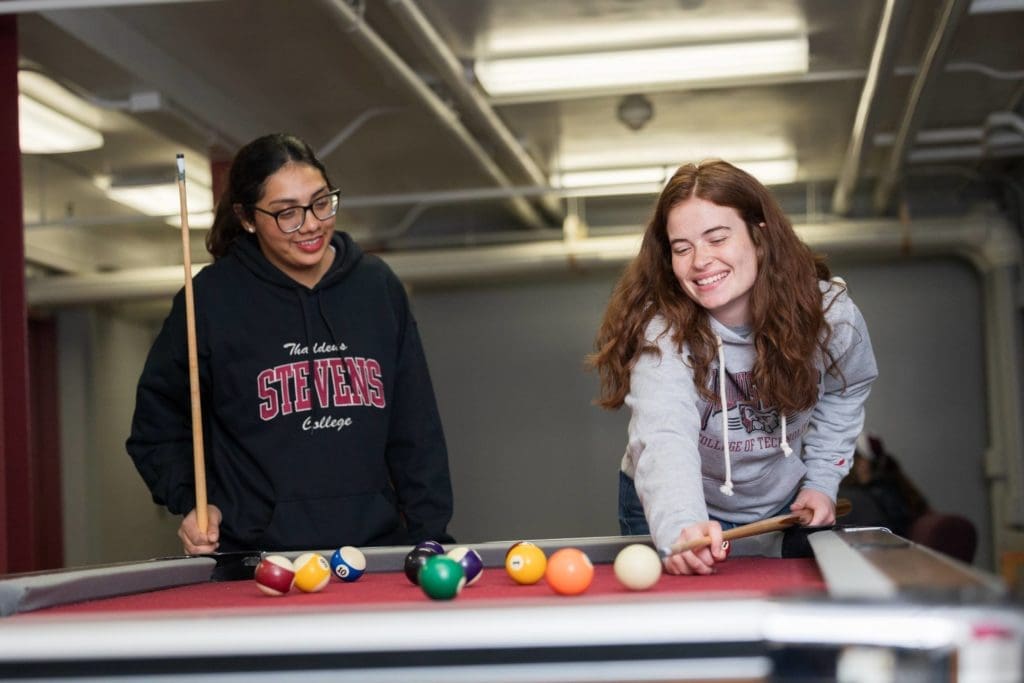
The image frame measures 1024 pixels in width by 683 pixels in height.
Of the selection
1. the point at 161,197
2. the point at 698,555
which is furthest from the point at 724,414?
the point at 161,197

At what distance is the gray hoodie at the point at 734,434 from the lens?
2.13 m

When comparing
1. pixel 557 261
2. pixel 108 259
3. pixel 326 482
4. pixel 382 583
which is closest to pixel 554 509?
pixel 557 261

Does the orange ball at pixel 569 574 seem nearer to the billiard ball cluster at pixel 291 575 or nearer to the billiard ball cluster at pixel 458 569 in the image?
the billiard ball cluster at pixel 458 569

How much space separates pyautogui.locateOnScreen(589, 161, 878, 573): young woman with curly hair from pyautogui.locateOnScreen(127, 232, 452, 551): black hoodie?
563 millimetres

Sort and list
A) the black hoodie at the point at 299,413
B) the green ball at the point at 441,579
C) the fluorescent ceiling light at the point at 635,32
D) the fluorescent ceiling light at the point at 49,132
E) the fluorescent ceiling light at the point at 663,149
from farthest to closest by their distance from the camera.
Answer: the fluorescent ceiling light at the point at 663,149 < the fluorescent ceiling light at the point at 49,132 < the fluorescent ceiling light at the point at 635,32 < the black hoodie at the point at 299,413 < the green ball at the point at 441,579

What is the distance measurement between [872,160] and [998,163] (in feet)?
3.08

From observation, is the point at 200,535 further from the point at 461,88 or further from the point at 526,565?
the point at 461,88

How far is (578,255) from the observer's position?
830 centimetres

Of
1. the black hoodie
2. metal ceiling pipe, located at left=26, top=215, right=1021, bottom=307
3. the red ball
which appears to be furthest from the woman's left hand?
metal ceiling pipe, located at left=26, top=215, right=1021, bottom=307

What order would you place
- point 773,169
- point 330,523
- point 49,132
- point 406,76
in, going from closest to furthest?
point 330,523, point 406,76, point 49,132, point 773,169

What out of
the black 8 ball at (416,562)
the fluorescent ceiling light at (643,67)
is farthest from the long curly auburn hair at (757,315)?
the fluorescent ceiling light at (643,67)

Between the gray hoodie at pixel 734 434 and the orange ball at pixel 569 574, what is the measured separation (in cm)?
40

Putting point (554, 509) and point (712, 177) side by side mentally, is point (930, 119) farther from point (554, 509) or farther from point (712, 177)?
point (712, 177)

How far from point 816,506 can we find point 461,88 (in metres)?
3.79
